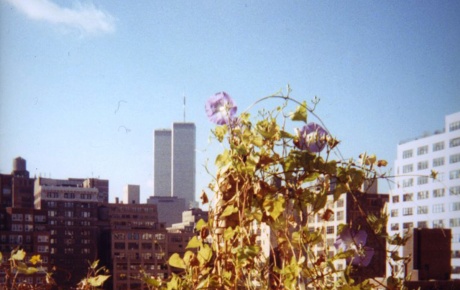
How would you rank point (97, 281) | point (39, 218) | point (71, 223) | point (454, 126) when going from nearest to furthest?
point (97, 281), point (454, 126), point (39, 218), point (71, 223)

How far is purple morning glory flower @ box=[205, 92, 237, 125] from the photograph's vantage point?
4.25 ft

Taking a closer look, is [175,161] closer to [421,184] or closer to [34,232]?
[34,232]

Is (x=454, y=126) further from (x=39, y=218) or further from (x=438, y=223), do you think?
(x=39, y=218)

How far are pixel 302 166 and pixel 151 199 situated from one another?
13058 centimetres

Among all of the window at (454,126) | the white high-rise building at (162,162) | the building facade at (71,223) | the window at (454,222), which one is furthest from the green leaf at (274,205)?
the white high-rise building at (162,162)

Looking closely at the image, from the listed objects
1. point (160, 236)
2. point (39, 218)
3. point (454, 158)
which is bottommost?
point (160, 236)

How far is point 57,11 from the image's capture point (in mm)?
2322

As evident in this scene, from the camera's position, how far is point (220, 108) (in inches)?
51.9

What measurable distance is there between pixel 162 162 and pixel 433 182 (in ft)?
423

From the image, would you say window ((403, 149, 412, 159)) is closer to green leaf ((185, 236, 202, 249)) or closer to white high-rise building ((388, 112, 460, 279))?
white high-rise building ((388, 112, 460, 279))

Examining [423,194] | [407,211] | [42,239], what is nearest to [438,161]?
[423,194]

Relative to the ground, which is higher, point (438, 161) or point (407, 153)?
point (407, 153)

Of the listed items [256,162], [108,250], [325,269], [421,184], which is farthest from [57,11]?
[108,250]

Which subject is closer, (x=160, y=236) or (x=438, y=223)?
(x=438, y=223)
